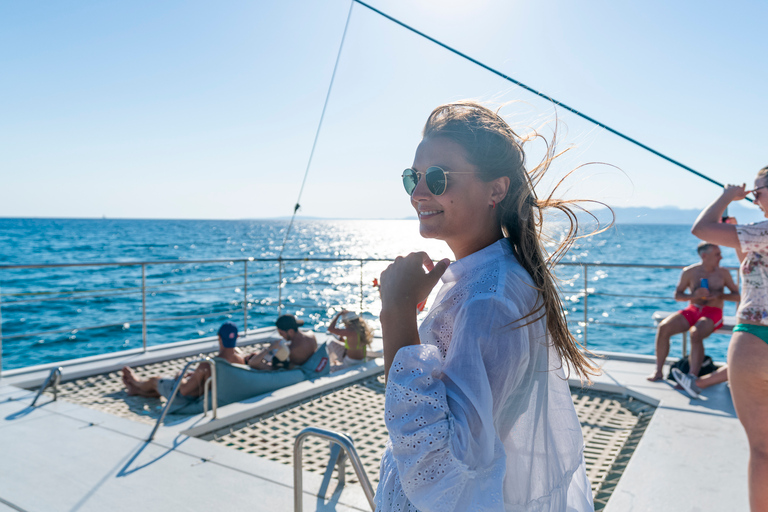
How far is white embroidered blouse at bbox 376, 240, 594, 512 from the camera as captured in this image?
2.60 ft

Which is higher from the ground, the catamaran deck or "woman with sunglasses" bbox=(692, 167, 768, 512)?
"woman with sunglasses" bbox=(692, 167, 768, 512)

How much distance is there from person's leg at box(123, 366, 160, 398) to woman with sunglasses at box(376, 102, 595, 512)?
4122mm

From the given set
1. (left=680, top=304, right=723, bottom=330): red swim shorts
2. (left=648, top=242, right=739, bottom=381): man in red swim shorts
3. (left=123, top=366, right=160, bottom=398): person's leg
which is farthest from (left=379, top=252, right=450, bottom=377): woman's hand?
(left=680, top=304, right=723, bottom=330): red swim shorts

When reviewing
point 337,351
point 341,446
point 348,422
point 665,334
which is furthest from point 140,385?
point 665,334

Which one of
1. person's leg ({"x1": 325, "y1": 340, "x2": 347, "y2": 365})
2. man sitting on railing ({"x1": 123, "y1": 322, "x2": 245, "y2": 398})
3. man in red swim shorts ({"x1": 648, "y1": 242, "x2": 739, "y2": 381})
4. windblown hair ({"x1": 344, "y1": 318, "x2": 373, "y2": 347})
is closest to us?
man sitting on railing ({"x1": 123, "y1": 322, "x2": 245, "y2": 398})

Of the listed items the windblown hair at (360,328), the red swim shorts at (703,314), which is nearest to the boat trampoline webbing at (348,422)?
the windblown hair at (360,328)

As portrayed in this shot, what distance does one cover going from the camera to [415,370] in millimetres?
829

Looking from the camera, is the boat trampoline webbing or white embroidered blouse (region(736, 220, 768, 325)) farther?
the boat trampoline webbing

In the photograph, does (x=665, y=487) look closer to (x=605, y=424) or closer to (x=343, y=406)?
(x=605, y=424)

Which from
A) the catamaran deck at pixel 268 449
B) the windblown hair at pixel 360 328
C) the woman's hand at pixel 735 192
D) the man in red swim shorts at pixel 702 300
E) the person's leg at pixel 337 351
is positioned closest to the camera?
the woman's hand at pixel 735 192

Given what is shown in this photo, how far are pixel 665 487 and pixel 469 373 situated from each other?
2530 mm

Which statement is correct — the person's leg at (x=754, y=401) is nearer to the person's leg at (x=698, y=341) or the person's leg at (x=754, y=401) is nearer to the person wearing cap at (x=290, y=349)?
the person's leg at (x=698, y=341)

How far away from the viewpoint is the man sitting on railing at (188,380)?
420 cm

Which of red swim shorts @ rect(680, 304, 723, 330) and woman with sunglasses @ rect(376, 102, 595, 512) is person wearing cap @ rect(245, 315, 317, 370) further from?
woman with sunglasses @ rect(376, 102, 595, 512)
